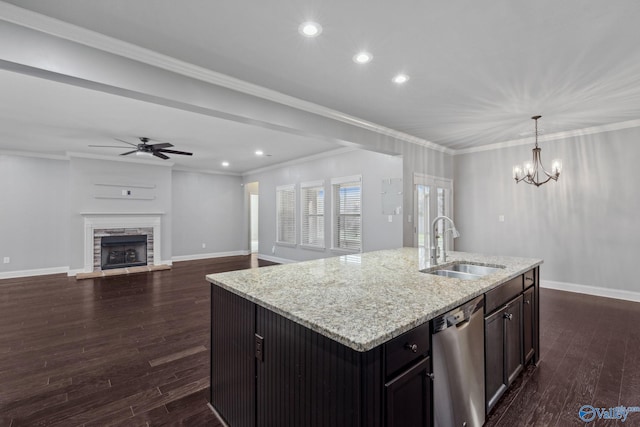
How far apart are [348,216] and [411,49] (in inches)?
155

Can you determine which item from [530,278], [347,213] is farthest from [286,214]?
[530,278]

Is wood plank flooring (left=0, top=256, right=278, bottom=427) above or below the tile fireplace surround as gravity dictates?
below

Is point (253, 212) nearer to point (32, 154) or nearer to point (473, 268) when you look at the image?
point (32, 154)

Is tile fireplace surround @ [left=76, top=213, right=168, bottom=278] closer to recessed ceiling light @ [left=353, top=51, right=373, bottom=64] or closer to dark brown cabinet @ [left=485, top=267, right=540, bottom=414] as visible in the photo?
recessed ceiling light @ [left=353, top=51, right=373, bottom=64]

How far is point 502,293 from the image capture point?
6.60ft

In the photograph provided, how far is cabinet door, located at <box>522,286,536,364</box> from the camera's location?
235 cm

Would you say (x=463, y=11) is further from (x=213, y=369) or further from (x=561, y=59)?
(x=213, y=369)

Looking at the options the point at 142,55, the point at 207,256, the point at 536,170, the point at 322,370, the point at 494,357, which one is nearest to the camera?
the point at 322,370

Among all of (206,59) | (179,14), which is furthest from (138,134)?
(179,14)

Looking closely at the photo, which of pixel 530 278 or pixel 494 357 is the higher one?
pixel 530 278

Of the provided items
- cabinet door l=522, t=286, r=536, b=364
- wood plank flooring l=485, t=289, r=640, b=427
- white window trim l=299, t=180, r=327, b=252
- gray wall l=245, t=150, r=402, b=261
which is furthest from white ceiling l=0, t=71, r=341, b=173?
wood plank flooring l=485, t=289, r=640, b=427

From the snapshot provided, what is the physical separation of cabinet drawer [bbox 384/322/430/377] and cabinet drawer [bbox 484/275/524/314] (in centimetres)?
73

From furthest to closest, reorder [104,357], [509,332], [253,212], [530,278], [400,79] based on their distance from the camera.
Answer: [253,212], [400,79], [104,357], [530,278], [509,332]

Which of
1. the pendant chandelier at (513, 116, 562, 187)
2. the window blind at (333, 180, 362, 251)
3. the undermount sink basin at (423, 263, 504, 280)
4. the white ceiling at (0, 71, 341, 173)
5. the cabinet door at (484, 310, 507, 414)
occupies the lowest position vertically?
the cabinet door at (484, 310, 507, 414)
